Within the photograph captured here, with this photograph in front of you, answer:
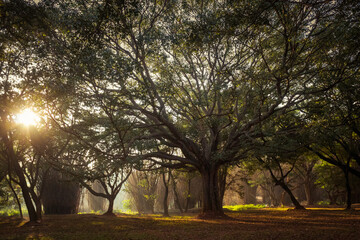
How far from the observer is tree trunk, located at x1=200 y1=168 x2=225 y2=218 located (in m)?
16.2

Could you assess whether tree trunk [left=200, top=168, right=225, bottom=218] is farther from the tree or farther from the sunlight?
the sunlight

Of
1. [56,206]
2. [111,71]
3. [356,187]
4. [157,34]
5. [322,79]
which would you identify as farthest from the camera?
[356,187]

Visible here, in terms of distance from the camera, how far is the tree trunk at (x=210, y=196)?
16219mm

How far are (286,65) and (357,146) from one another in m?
14.7

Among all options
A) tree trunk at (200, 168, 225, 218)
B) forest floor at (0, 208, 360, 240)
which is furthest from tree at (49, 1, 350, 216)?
forest floor at (0, 208, 360, 240)

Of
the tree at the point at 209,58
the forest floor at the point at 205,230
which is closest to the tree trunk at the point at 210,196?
the tree at the point at 209,58

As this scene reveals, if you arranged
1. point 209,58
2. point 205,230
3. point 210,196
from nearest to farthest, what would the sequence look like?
1. point 205,230
2. point 209,58
3. point 210,196

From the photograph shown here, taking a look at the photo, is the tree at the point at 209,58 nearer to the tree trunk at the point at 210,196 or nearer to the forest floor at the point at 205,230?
the tree trunk at the point at 210,196

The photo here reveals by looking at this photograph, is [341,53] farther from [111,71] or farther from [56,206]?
[56,206]

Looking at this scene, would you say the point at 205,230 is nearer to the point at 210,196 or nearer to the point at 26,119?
the point at 210,196

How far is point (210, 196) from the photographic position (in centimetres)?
1647

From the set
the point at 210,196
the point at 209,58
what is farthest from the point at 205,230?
the point at 209,58

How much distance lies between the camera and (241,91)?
44.1ft

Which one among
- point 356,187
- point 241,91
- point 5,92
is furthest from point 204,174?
point 356,187
